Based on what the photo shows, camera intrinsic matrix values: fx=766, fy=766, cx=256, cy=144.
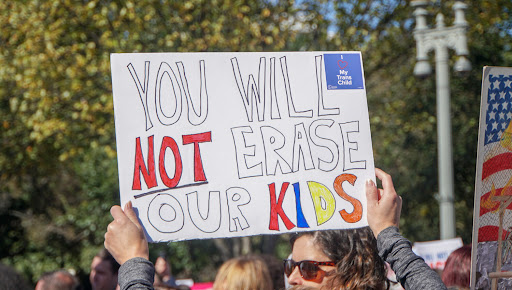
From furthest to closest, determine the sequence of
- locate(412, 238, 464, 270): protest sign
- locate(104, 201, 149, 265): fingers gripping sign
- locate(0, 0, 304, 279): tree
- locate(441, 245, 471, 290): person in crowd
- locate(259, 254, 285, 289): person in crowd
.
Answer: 1. locate(0, 0, 304, 279): tree
2. locate(412, 238, 464, 270): protest sign
3. locate(259, 254, 285, 289): person in crowd
4. locate(441, 245, 471, 290): person in crowd
5. locate(104, 201, 149, 265): fingers gripping sign

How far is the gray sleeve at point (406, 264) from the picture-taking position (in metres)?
2.09

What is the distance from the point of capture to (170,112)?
251 cm

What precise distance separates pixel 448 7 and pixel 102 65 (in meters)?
4.94

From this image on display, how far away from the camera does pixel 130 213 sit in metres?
2.35

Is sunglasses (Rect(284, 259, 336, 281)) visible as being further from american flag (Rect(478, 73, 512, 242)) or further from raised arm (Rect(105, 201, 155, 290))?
raised arm (Rect(105, 201, 155, 290))

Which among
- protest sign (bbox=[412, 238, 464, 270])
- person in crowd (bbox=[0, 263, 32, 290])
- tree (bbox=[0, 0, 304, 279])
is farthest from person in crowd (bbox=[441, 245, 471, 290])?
tree (bbox=[0, 0, 304, 279])

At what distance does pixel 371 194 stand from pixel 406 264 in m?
0.43

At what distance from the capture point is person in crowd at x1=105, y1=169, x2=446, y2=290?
208 cm

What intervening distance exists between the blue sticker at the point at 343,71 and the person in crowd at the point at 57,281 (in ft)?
8.17

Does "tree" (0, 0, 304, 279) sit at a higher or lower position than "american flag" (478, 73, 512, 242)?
higher

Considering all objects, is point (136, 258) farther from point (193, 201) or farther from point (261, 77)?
point (261, 77)

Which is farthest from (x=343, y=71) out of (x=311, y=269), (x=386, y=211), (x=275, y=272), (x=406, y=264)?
(x=275, y=272)

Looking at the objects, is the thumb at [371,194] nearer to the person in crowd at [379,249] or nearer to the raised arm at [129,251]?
the person in crowd at [379,249]

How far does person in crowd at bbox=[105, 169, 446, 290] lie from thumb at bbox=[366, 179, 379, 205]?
4cm
